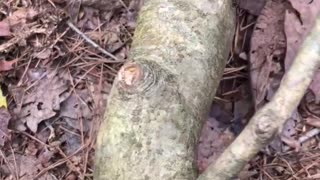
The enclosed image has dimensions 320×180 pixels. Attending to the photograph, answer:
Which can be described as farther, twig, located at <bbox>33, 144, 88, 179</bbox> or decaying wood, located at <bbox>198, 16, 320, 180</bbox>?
twig, located at <bbox>33, 144, 88, 179</bbox>

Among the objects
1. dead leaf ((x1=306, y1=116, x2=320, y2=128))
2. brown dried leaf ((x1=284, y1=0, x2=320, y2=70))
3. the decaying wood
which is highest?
the decaying wood

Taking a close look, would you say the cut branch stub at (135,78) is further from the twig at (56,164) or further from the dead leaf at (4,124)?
the dead leaf at (4,124)

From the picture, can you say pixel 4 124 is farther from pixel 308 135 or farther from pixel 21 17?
pixel 308 135

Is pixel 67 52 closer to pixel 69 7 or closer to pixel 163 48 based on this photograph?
pixel 69 7

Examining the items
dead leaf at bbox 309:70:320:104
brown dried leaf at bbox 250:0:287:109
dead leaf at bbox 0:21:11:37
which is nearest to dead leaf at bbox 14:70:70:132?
dead leaf at bbox 0:21:11:37

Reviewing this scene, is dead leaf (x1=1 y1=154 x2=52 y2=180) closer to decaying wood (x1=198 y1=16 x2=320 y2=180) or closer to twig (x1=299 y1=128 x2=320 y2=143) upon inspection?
twig (x1=299 y1=128 x2=320 y2=143)

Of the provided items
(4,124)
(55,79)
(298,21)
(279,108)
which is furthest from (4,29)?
(279,108)
